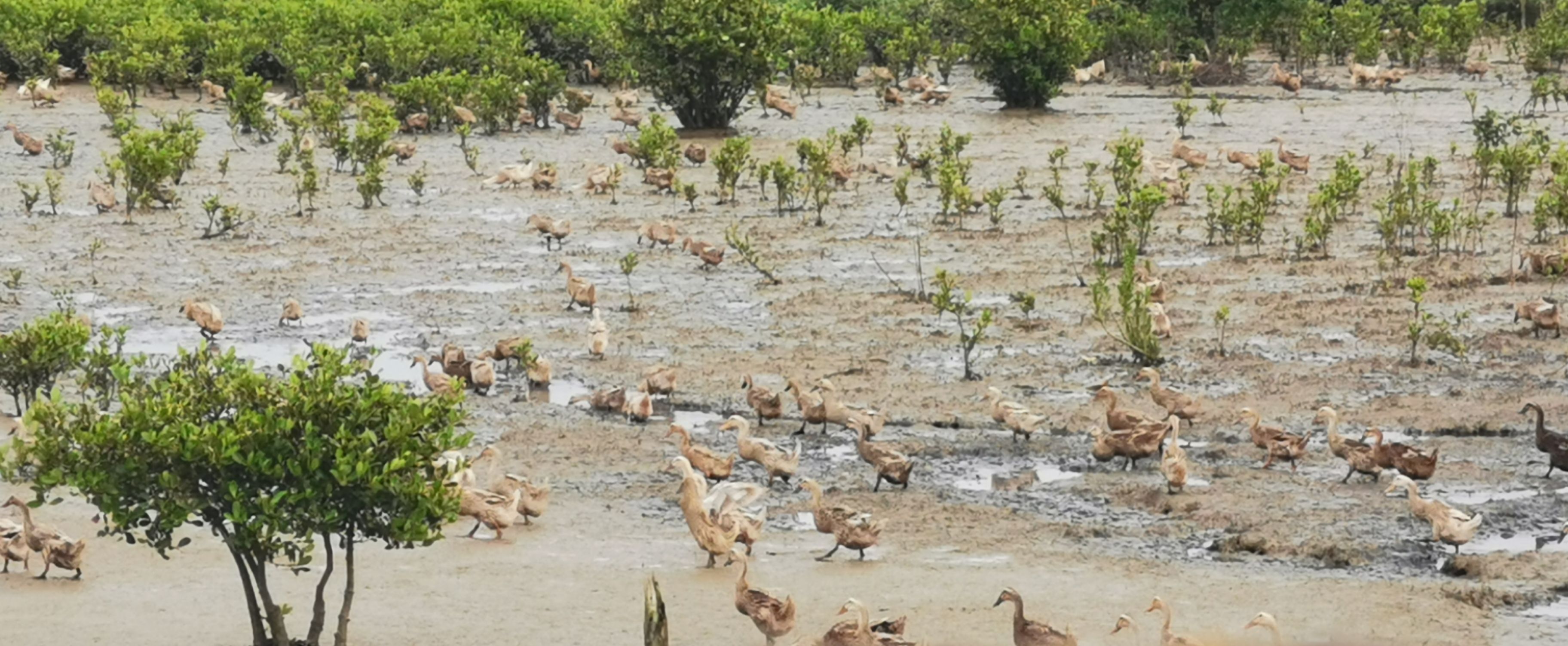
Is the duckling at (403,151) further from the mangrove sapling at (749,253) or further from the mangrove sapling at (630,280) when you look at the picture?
the mangrove sapling at (630,280)

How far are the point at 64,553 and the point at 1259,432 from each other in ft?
20.7

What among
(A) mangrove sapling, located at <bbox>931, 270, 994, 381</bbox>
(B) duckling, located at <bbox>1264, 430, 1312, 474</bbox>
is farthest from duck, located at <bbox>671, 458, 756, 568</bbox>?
(A) mangrove sapling, located at <bbox>931, 270, 994, 381</bbox>

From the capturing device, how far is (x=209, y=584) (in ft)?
33.4

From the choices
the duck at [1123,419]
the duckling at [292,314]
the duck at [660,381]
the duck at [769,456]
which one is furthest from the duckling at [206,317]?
the duck at [1123,419]

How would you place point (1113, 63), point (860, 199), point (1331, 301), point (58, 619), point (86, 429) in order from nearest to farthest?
point (86, 429)
point (58, 619)
point (1331, 301)
point (860, 199)
point (1113, 63)

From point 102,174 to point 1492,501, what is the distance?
15.9 m

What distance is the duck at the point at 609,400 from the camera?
44.7 ft

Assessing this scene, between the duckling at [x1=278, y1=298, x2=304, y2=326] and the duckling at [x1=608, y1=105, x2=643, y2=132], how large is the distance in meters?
10.1

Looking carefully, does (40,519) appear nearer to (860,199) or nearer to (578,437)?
(578,437)

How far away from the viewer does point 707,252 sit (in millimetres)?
→ 18125

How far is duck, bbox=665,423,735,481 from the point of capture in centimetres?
1183

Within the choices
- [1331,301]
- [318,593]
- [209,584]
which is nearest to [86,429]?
[318,593]

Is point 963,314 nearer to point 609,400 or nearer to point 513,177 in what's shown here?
point 609,400

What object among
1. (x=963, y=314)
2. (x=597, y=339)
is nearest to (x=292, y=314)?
(x=597, y=339)
